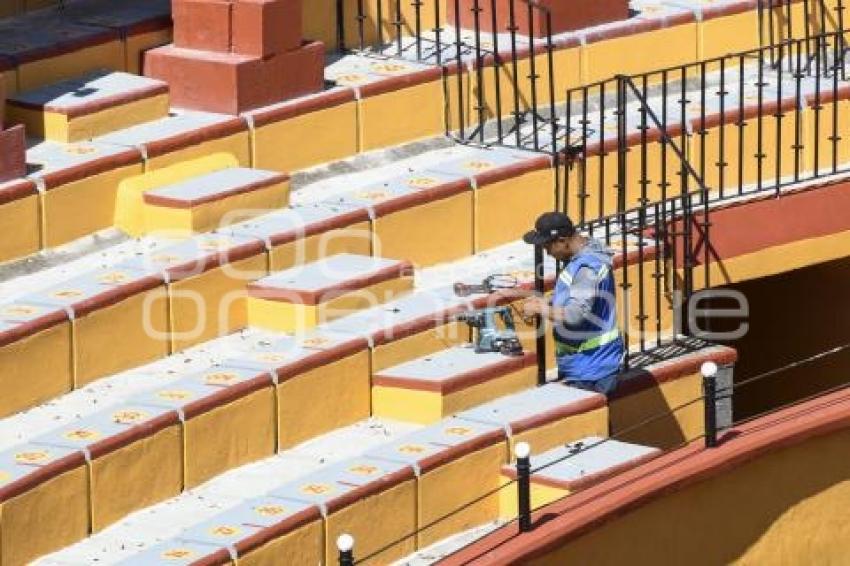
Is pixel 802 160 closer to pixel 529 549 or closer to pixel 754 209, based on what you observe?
pixel 754 209

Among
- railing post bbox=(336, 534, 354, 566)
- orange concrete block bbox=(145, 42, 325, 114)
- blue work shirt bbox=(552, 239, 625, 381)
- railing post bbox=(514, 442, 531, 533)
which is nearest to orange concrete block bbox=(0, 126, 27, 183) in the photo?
orange concrete block bbox=(145, 42, 325, 114)

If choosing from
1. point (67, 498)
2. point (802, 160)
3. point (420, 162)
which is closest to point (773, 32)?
point (802, 160)

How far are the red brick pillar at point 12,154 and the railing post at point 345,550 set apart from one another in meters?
3.58

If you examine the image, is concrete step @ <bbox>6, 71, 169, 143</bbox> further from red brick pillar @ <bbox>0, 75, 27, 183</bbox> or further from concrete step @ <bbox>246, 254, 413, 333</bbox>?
concrete step @ <bbox>246, 254, 413, 333</bbox>

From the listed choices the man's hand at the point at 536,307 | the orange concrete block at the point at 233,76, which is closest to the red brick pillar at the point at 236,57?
the orange concrete block at the point at 233,76

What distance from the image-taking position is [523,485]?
1431 cm

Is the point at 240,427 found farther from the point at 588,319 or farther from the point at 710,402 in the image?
the point at 710,402

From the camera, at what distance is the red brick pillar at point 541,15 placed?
1902cm

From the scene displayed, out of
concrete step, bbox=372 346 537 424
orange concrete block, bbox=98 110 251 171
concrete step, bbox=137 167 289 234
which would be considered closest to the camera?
concrete step, bbox=372 346 537 424

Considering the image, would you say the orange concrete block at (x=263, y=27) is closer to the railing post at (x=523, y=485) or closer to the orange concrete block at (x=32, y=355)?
the orange concrete block at (x=32, y=355)

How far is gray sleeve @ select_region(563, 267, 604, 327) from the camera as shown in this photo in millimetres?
15664

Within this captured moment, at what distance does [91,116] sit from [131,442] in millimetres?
2883

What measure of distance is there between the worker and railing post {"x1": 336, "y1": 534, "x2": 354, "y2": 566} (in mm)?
2574

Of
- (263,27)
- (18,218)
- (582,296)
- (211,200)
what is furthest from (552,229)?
(18,218)
